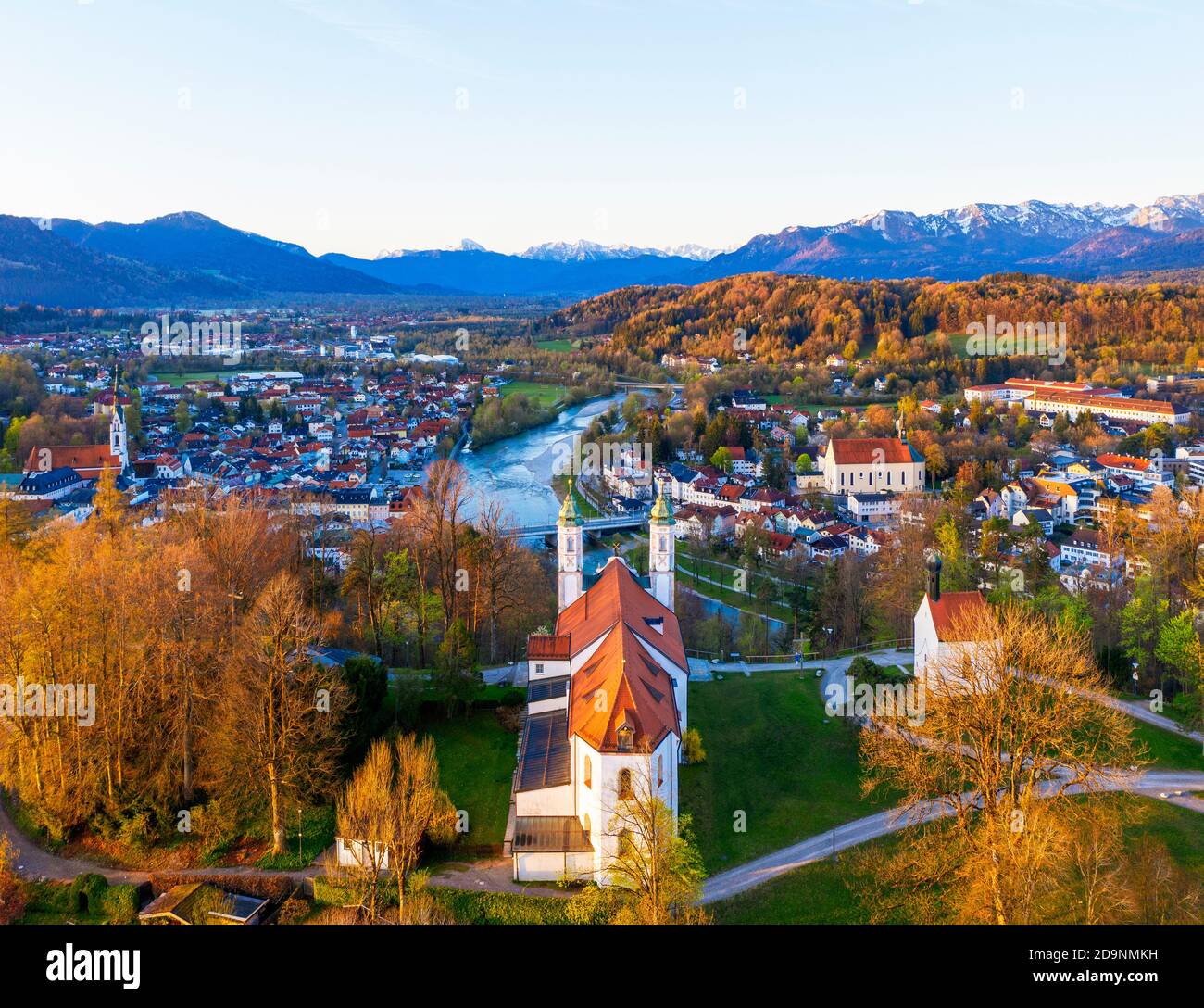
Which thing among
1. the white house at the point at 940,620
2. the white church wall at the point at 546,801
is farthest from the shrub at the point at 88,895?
Answer: the white house at the point at 940,620

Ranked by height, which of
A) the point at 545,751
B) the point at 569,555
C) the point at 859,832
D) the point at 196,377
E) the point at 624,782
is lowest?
the point at 859,832

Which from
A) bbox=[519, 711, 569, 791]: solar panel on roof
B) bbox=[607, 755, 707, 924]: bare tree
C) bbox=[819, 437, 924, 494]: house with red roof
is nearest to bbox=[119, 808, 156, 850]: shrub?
bbox=[519, 711, 569, 791]: solar panel on roof

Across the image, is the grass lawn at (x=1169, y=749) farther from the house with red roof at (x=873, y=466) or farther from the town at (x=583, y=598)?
the house with red roof at (x=873, y=466)

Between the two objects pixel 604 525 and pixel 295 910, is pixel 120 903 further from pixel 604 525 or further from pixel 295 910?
pixel 604 525

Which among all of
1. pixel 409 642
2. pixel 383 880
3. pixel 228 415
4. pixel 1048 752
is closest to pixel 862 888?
pixel 1048 752

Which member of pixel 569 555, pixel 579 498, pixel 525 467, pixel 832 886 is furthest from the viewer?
pixel 525 467

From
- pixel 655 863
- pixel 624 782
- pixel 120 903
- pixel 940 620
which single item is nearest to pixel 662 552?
pixel 940 620

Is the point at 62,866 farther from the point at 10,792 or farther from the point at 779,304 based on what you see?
the point at 779,304

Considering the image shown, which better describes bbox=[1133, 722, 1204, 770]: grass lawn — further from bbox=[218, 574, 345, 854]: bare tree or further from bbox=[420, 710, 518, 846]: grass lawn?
bbox=[218, 574, 345, 854]: bare tree
